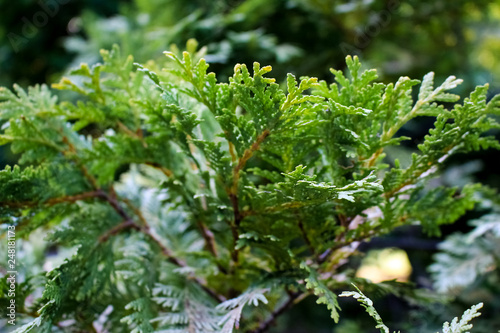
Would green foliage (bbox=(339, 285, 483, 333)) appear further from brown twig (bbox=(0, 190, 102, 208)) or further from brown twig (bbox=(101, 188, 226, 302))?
brown twig (bbox=(0, 190, 102, 208))

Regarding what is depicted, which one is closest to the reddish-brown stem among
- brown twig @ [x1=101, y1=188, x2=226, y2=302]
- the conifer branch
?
brown twig @ [x1=101, y1=188, x2=226, y2=302]

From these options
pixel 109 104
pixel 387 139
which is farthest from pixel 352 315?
pixel 109 104

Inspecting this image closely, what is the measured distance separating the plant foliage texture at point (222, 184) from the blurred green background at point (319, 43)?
54 centimetres

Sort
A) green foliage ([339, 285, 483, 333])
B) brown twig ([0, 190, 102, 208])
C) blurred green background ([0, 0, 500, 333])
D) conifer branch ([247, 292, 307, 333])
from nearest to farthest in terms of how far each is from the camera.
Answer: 1. green foliage ([339, 285, 483, 333])
2. brown twig ([0, 190, 102, 208])
3. conifer branch ([247, 292, 307, 333])
4. blurred green background ([0, 0, 500, 333])

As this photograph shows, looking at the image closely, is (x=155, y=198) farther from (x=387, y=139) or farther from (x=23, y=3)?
(x=23, y=3)

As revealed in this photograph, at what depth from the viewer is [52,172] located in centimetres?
89

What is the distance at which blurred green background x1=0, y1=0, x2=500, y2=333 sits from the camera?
1.50 metres

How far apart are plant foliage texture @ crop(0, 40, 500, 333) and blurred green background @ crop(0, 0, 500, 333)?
0.54 meters

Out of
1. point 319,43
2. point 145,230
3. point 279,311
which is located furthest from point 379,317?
point 319,43

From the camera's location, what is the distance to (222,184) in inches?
31.8

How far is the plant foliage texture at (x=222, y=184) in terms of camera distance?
2.31ft

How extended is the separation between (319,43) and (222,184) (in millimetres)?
1191

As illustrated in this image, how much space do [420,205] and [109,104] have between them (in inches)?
28.2

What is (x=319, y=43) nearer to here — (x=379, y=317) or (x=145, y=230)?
(x=145, y=230)
